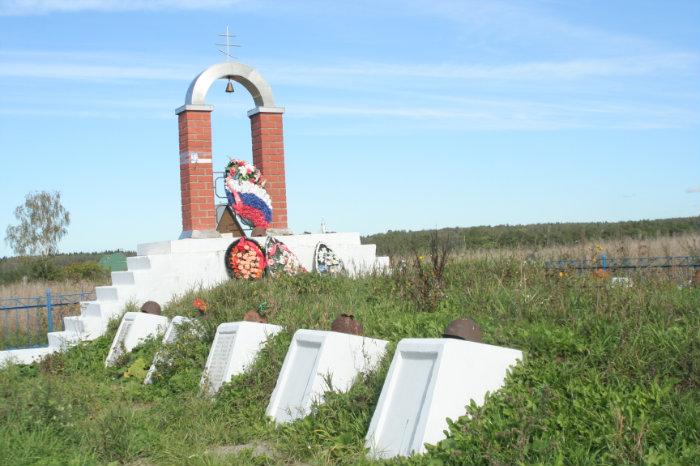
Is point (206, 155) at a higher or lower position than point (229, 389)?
higher

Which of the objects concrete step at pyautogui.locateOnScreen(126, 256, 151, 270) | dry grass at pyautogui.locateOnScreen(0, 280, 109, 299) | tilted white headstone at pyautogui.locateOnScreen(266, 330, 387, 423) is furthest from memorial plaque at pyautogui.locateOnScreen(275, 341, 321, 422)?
dry grass at pyautogui.locateOnScreen(0, 280, 109, 299)

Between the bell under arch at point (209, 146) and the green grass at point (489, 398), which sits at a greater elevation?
the bell under arch at point (209, 146)

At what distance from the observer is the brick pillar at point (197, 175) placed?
44.9 feet

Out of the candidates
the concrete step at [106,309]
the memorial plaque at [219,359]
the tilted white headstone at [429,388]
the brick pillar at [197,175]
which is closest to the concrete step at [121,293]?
the concrete step at [106,309]

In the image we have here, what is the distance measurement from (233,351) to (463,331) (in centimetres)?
265

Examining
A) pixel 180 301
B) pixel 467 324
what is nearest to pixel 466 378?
pixel 467 324

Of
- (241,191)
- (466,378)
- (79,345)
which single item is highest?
(241,191)

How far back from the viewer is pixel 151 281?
1277cm

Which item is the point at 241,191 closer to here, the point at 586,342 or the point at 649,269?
the point at 649,269

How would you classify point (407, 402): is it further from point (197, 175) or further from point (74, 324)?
point (197, 175)

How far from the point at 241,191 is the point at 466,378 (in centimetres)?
937

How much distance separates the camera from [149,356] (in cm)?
977

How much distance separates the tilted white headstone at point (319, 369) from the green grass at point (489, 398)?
0.52 feet

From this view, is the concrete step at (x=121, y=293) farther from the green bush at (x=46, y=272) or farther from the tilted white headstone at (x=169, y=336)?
the green bush at (x=46, y=272)
